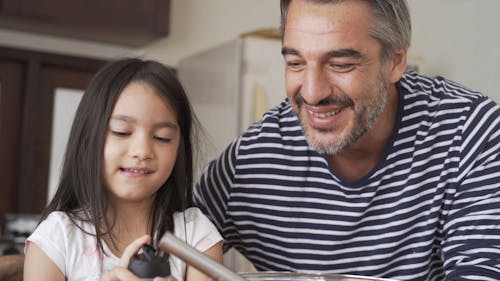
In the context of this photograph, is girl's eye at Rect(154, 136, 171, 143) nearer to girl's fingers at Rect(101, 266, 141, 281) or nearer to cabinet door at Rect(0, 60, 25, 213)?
girl's fingers at Rect(101, 266, 141, 281)

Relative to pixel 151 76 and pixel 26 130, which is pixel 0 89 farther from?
pixel 151 76

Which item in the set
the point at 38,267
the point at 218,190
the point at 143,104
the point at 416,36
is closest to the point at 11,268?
the point at 38,267

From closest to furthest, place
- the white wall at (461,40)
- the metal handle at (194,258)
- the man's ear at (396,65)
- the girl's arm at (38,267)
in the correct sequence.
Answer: the metal handle at (194,258)
the girl's arm at (38,267)
the man's ear at (396,65)
the white wall at (461,40)

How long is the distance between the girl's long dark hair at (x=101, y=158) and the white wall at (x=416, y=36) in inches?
76.9

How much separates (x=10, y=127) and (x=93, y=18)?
0.60m

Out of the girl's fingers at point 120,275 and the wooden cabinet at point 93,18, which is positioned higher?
the wooden cabinet at point 93,18

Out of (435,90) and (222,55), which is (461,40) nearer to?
(222,55)

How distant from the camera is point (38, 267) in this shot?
3.22 ft

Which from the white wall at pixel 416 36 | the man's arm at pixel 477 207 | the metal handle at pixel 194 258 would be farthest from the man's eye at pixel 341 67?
the white wall at pixel 416 36

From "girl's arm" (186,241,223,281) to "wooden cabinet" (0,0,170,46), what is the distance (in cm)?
187

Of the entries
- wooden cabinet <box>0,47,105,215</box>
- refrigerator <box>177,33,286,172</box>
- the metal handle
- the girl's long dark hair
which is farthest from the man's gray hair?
wooden cabinet <box>0,47,105,215</box>

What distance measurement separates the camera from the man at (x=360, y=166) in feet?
3.67

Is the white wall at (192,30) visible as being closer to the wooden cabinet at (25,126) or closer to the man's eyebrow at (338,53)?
the wooden cabinet at (25,126)

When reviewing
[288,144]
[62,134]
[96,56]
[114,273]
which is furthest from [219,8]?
[114,273]
